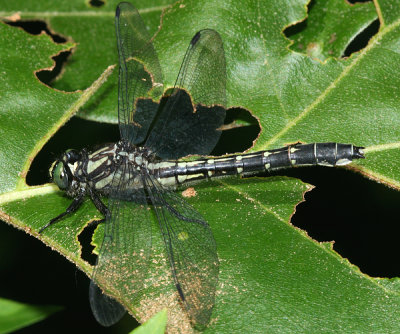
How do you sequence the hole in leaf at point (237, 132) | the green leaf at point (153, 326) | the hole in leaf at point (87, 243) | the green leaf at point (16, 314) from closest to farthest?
the green leaf at point (153, 326), the green leaf at point (16, 314), the hole in leaf at point (87, 243), the hole in leaf at point (237, 132)

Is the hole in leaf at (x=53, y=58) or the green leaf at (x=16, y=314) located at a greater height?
the hole in leaf at (x=53, y=58)

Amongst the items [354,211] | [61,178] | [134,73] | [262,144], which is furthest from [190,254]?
Answer: [354,211]

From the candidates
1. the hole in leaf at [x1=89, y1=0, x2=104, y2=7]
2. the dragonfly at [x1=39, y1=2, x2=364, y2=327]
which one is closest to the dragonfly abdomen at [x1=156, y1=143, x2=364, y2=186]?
the dragonfly at [x1=39, y1=2, x2=364, y2=327]

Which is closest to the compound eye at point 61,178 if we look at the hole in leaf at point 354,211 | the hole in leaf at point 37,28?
the hole in leaf at point 37,28

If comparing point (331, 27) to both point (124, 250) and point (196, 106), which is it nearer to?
point (196, 106)

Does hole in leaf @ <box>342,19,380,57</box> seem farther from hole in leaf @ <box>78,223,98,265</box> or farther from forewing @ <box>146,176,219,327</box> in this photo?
hole in leaf @ <box>78,223,98,265</box>

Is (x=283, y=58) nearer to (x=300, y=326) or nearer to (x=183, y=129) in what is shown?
(x=183, y=129)

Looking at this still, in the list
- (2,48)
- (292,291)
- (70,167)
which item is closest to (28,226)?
(70,167)

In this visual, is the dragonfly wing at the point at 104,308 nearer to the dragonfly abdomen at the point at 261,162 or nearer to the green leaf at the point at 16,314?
the green leaf at the point at 16,314
